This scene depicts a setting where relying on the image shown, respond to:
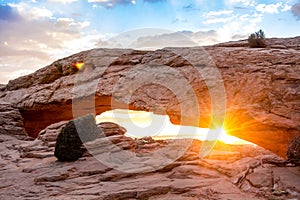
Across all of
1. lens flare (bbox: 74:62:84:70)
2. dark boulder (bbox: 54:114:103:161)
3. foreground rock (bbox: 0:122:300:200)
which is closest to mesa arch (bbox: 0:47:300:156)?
lens flare (bbox: 74:62:84:70)

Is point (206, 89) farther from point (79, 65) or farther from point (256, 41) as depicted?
point (79, 65)

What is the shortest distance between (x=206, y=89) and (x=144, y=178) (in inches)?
213

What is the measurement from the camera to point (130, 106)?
56.1ft

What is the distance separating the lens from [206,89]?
1512 cm

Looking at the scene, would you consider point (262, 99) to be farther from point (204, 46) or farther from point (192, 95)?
point (204, 46)

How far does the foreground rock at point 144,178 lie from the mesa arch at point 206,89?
156 cm

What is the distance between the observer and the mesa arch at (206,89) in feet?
45.6

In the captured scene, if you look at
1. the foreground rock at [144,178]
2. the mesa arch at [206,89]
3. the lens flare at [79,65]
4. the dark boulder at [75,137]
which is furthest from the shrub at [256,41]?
the lens flare at [79,65]

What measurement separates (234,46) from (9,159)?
1317 cm

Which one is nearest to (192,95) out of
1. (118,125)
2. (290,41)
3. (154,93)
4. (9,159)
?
(154,93)

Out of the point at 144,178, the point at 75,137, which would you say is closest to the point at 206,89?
the point at 144,178

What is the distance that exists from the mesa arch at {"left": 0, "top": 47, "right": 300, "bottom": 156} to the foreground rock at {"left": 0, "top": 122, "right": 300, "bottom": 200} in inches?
61.5

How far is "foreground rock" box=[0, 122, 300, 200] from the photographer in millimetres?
10430

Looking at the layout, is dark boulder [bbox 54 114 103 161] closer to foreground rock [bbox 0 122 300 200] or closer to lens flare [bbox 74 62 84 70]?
foreground rock [bbox 0 122 300 200]
